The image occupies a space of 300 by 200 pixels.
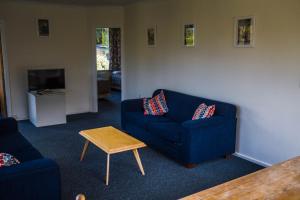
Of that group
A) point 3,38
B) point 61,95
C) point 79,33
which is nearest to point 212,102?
point 61,95

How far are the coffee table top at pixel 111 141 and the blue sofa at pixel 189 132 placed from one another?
0.57 metres

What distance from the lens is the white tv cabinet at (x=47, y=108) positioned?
19.1ft

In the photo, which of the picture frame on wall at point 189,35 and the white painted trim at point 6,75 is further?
the white painted trim at point 6,75

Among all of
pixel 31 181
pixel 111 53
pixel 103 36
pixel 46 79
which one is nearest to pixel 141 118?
pixel 46 79

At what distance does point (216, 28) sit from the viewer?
14.7 feet

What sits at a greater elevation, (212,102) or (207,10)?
(207,10)

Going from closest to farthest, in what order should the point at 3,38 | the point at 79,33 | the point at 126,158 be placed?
the point at 126,158 < the point at 3,38 < the point at 79,33

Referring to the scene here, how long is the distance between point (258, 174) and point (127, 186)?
1788 mm

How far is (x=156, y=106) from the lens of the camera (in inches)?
207

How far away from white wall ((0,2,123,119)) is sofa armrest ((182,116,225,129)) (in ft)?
12.1

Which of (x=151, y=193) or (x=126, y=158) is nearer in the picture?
(x=151, y=193)

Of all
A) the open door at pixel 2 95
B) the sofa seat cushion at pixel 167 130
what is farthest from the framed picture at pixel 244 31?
the open door at pixel 2 95

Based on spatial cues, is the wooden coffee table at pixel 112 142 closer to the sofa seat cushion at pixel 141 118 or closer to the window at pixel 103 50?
the sofa seat cushion at pixel 141 118

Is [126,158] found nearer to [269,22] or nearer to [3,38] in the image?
[269,22]
